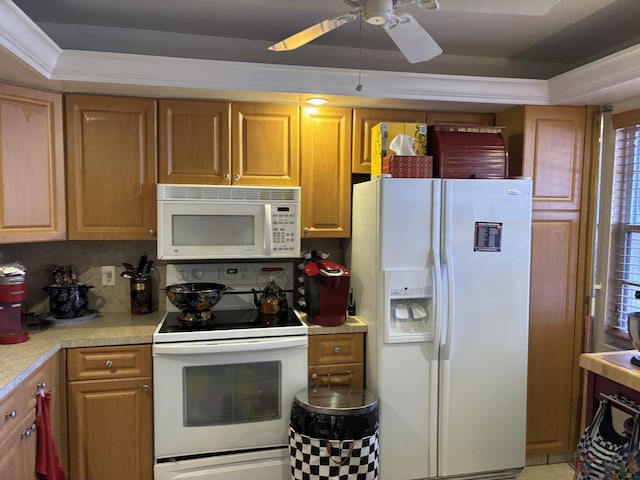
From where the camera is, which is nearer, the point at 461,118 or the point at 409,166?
the point at 409,166

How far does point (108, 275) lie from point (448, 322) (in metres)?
1.98

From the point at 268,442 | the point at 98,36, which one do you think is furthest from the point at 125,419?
the point at 98,36

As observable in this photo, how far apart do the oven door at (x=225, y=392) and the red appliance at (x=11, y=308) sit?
2.01 ft

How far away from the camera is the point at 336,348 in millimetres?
2439

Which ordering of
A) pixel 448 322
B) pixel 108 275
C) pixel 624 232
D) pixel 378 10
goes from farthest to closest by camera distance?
pixel 108 275 → pixel 624 232 → pixel 448 322 → pixel 378 10

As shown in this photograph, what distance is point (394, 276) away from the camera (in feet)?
7.41

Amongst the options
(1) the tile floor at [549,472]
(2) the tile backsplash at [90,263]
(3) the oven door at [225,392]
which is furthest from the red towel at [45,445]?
(1) the tile floor at [549,472]

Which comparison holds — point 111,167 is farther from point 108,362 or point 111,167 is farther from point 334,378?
point 334,378

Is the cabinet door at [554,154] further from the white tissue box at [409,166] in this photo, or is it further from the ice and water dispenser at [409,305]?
the ice and water dispenser at [409,305]

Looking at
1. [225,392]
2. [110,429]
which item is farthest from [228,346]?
[110,429]

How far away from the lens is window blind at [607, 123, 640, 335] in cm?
254

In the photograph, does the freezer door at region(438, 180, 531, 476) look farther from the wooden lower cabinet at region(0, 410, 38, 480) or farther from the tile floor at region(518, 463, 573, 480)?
the wooden lower cabinet at region(0, 410, 38, 480)

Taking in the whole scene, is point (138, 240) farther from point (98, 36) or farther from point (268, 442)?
point (268, 442)

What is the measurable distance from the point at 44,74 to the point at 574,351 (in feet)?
10.4
